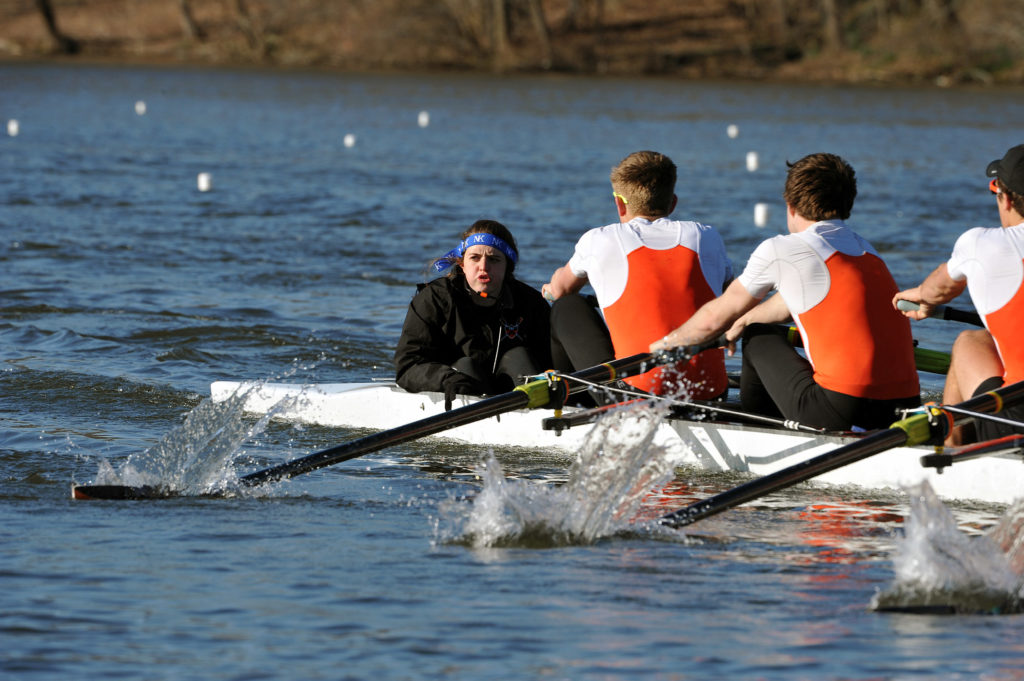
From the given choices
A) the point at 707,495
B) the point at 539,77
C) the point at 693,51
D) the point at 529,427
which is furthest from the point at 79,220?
the point at 693,51

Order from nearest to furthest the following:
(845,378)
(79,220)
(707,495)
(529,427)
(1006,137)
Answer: (845,378) < (707,495) < (529,427) < (79,220) < (1006,137)

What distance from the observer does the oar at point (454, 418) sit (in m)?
6.11

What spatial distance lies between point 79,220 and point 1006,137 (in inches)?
761

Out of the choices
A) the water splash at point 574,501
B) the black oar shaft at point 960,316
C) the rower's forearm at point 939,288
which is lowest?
the water splash at point 574,501

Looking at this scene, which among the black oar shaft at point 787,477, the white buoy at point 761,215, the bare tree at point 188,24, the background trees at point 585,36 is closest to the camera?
the black oar shaft at point 787,477

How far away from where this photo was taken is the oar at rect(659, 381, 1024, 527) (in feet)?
17.6

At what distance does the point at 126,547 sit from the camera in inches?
215

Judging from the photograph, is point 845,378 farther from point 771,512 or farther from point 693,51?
point 693,51

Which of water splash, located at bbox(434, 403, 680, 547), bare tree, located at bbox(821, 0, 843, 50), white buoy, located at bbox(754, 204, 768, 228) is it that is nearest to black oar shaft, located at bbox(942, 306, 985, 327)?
water splash, located at bbox(434, 403, 680, 547)

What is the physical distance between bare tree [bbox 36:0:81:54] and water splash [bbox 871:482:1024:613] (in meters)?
56.6

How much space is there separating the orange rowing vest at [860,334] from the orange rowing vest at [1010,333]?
37cm

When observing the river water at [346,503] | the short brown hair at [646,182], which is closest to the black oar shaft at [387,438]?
the river water at [346,503]

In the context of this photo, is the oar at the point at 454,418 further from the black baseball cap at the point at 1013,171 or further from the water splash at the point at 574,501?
the black baseball cap at the point at 1013,171

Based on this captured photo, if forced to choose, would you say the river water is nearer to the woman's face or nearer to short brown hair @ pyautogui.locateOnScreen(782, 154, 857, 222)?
the woman's face
